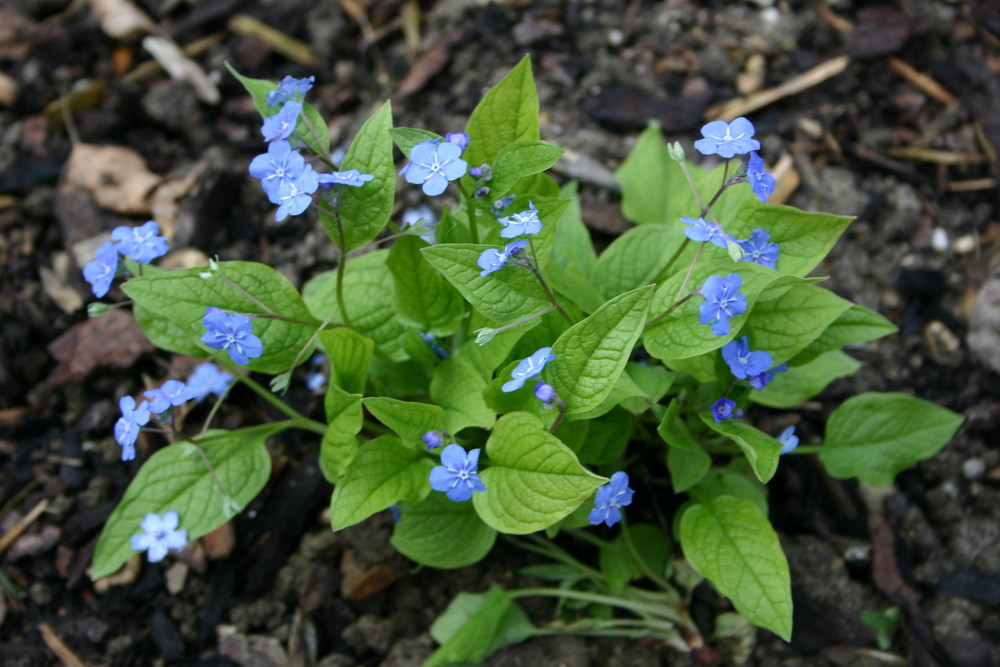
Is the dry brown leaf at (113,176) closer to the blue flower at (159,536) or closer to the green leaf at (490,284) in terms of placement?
the blue flower at (159,536)

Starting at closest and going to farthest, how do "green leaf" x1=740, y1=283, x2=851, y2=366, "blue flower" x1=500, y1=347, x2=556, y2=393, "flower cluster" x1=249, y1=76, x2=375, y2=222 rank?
"blue flower" x1=500, y1=347, x2=556, y2=393, "flower cluster" x1=249, y1=76, x2=375, y2=222, "green leaf" x1=740, y1=283, x2=851, y2=366

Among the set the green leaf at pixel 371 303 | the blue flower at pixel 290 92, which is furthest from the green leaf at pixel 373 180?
the green leaf at pixel 371 303

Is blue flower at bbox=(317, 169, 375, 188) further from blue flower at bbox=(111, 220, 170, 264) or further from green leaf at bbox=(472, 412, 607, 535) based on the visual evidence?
green leaf at bbox=(472, 412, 607, 535)

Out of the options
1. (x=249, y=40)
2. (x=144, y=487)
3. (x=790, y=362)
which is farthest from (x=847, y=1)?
(x=144, y=487)

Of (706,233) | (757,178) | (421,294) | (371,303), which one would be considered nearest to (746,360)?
(706,233)

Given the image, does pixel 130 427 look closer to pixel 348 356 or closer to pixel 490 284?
pixel 348 356

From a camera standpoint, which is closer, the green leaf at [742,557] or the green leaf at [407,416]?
the green leaf at [407,416]

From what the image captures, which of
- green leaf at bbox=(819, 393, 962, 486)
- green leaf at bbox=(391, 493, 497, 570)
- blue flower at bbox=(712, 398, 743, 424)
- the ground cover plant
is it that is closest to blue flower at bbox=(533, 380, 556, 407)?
the ground cover plant
